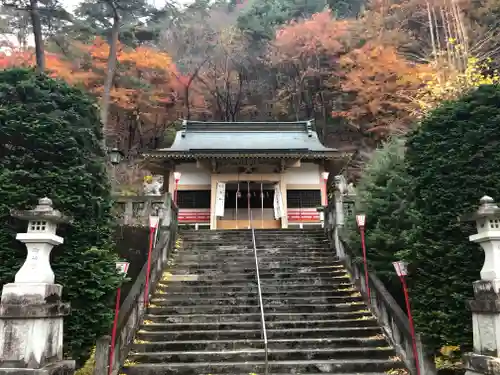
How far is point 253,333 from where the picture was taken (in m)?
6.75

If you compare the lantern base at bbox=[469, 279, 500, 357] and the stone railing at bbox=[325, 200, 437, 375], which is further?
the stone railing at bbox=[325, 200, 437, 375]

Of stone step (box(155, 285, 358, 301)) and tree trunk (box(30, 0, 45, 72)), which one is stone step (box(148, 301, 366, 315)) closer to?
stone step (box(155, 285, 358, 301))

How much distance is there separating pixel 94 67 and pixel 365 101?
599 inches

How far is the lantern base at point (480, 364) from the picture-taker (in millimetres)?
4074

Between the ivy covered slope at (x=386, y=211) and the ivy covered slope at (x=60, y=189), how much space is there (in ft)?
15.3

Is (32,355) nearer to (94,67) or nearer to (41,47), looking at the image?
(41,47)

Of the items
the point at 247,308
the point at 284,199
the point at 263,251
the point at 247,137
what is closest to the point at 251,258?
the point at 263,251

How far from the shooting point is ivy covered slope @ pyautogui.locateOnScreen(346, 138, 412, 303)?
6.75m

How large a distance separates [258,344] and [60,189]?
4.07m

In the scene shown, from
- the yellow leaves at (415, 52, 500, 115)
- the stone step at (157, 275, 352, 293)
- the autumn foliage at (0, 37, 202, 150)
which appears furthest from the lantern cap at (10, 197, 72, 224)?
the autumn foliage at (0, 37, 202, 150)

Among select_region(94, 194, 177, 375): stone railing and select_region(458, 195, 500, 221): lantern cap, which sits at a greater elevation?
select_region(458, 195, 500, 221): lantern cap

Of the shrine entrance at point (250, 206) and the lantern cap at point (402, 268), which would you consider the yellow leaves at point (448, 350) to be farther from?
the shrine entrance at point (250, 206)

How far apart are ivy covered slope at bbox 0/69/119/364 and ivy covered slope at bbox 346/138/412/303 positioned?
465cm

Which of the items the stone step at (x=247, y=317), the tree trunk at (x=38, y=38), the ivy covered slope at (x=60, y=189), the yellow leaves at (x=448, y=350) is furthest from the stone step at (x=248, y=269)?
the tree trunk at (x=38, y=38)
